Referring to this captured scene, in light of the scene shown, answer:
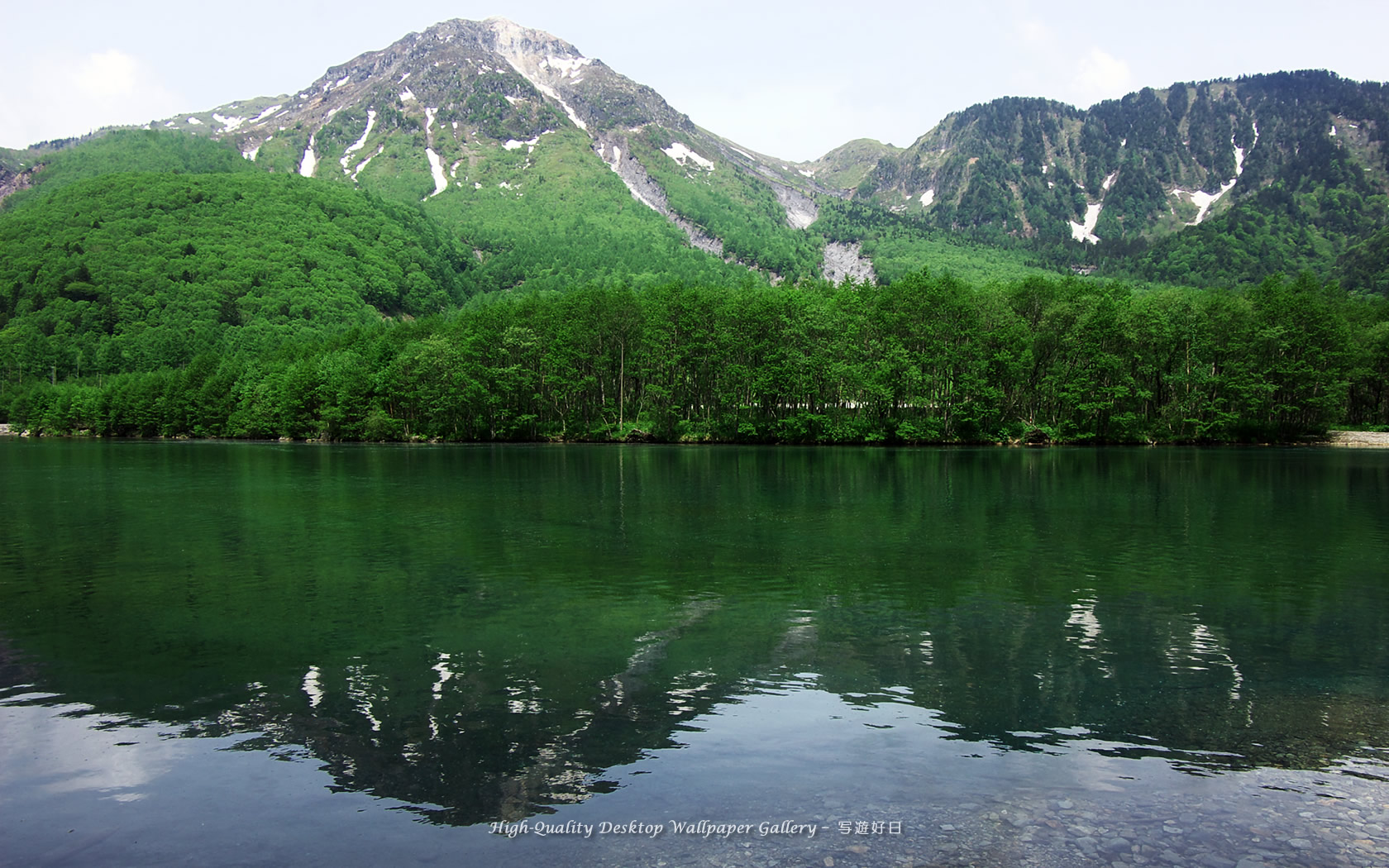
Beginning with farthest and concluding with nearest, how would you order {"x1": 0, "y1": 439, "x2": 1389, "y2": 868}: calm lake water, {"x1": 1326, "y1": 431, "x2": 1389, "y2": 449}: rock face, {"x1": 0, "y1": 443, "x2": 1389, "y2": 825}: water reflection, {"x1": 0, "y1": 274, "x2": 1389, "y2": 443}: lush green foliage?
1. {"x1": 1326, "y1": 431, "x2": 1389, "y2": 449}: rock face
2. {"x1": 0, "y1": 274, "x2": 1389, "y2": 443}: lush green foliage
3. {"x1": 0, "y1": 443, "x2": 1389, "y2": 825}: water reflection
4. {"x1": 0, "y1": 439, "x2": 1389, "y2": 868}: calm lake water

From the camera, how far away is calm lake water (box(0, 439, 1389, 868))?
28.5ft

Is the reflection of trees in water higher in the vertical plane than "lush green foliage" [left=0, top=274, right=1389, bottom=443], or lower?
lower

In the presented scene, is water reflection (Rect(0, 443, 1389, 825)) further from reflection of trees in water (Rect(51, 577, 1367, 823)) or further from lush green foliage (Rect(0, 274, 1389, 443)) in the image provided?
lush green foliage (Rect(0, 274, 1389, 443))

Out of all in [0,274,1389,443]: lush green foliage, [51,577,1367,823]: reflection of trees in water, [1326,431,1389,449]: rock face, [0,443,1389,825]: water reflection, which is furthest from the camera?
[1326,431,1389,449]: rock face

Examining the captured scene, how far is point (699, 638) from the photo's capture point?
16047 millimetres

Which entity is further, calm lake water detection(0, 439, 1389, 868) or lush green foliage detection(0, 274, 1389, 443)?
lush green foliage detection(0, 274, 1389, 443)

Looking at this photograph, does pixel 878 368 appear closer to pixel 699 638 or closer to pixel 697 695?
pixel 699 638

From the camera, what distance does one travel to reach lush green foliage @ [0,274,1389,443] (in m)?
93.9

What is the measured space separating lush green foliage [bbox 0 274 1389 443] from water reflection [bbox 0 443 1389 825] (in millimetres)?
60098

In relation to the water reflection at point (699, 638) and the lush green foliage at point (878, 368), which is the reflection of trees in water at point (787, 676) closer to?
the water reflection at point (699, 638)

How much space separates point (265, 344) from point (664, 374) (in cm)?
11309

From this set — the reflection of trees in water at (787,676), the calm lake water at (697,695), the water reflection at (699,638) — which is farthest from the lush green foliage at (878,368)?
the reflection of trees in water at (787,676)

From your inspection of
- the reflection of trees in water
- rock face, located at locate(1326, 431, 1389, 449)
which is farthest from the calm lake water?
rock face, located at locate(1326, 431, 1389, 449)

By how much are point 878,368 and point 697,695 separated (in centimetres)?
8688
